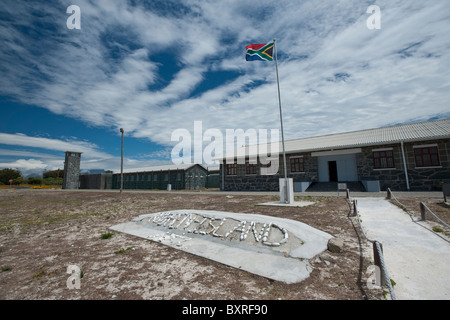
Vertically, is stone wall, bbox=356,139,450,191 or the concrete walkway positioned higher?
stone wall, bbox=356,139,450,191

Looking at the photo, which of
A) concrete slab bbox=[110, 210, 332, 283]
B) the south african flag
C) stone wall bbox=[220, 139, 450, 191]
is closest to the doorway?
stone wall bbox=[220, 139, 450, 191]

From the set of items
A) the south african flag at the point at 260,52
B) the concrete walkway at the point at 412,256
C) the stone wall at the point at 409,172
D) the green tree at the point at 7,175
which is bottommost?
the concrete walkway at the point at 412,256

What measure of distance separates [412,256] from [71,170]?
55.8 meters

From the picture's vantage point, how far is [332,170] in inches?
824

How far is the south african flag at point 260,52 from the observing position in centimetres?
1339

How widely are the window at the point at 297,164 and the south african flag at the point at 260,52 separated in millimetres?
11691

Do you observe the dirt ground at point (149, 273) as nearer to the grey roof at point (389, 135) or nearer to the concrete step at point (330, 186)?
the concrete step at point (330, 186)

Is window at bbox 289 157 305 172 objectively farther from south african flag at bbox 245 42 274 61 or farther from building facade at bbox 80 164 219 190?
building facade at bbox 80 164 219 190

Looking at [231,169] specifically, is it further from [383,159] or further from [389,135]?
[389,135]

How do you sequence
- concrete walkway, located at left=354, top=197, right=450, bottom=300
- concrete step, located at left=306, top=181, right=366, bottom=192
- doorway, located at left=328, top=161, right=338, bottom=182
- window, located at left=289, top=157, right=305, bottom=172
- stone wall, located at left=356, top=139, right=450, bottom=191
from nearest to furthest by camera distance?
concrete walkway, located at left=354, top=197, right=450, bottom=300
stone wall, located at left=356, top=139, right=450, bottom=191
concrete step, located at left=306, top=181, right=366, bottom=192
doorway, located at left=328, top=161, right=338, bottom=182
window, located at left=289, top=157, right=305, bottom=172

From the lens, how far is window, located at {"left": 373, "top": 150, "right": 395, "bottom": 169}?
17.3 metres

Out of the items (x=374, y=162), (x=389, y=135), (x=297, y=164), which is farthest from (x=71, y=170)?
(x=389, y=135)

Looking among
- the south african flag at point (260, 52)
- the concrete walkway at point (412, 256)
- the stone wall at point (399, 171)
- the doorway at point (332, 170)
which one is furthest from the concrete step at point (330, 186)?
the south african flag at point (260, 52)
